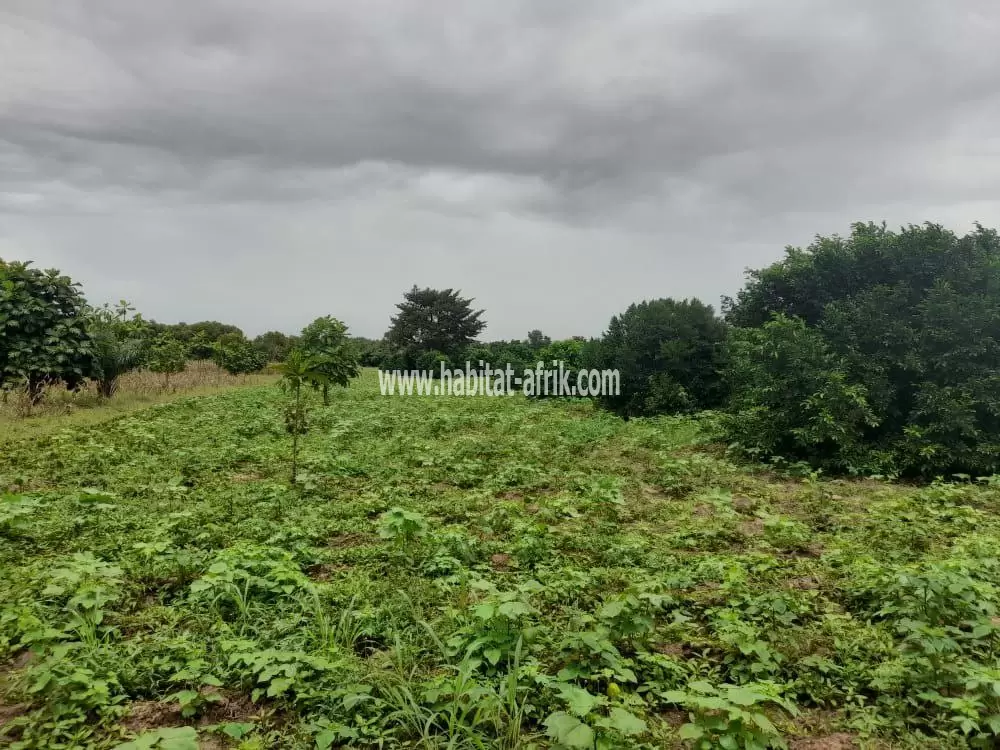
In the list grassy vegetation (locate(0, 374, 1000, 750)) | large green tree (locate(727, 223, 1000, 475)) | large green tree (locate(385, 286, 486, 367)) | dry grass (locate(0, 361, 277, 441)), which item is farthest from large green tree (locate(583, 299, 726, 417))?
large green tree (locate(385, 286, 486, 367))

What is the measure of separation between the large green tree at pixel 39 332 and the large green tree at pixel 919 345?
14.2m

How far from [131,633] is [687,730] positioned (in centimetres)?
313

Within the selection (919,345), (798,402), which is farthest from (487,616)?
(919,345)

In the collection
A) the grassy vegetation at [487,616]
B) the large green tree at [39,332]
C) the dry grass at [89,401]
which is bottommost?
the grassy vegetation at [487,616]

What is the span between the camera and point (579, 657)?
3.10 m

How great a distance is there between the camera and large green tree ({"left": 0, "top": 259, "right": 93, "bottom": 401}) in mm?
12508

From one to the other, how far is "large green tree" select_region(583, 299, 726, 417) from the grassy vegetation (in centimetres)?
720

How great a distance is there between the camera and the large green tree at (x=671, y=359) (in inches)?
556

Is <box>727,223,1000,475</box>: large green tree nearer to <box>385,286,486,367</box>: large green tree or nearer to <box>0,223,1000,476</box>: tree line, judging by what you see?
<box>0,223,1000,476</box>: tree line

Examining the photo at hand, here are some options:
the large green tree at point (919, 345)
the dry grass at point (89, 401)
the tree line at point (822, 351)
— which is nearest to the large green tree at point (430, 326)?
the dry grass at point (89, 401)

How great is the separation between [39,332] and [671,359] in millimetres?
14312

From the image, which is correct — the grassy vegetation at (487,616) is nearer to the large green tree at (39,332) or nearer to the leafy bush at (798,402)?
the leafy bush at (798,402)

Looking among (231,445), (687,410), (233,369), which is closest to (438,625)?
(231,445)

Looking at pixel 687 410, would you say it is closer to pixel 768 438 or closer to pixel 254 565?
pixel 768 438
